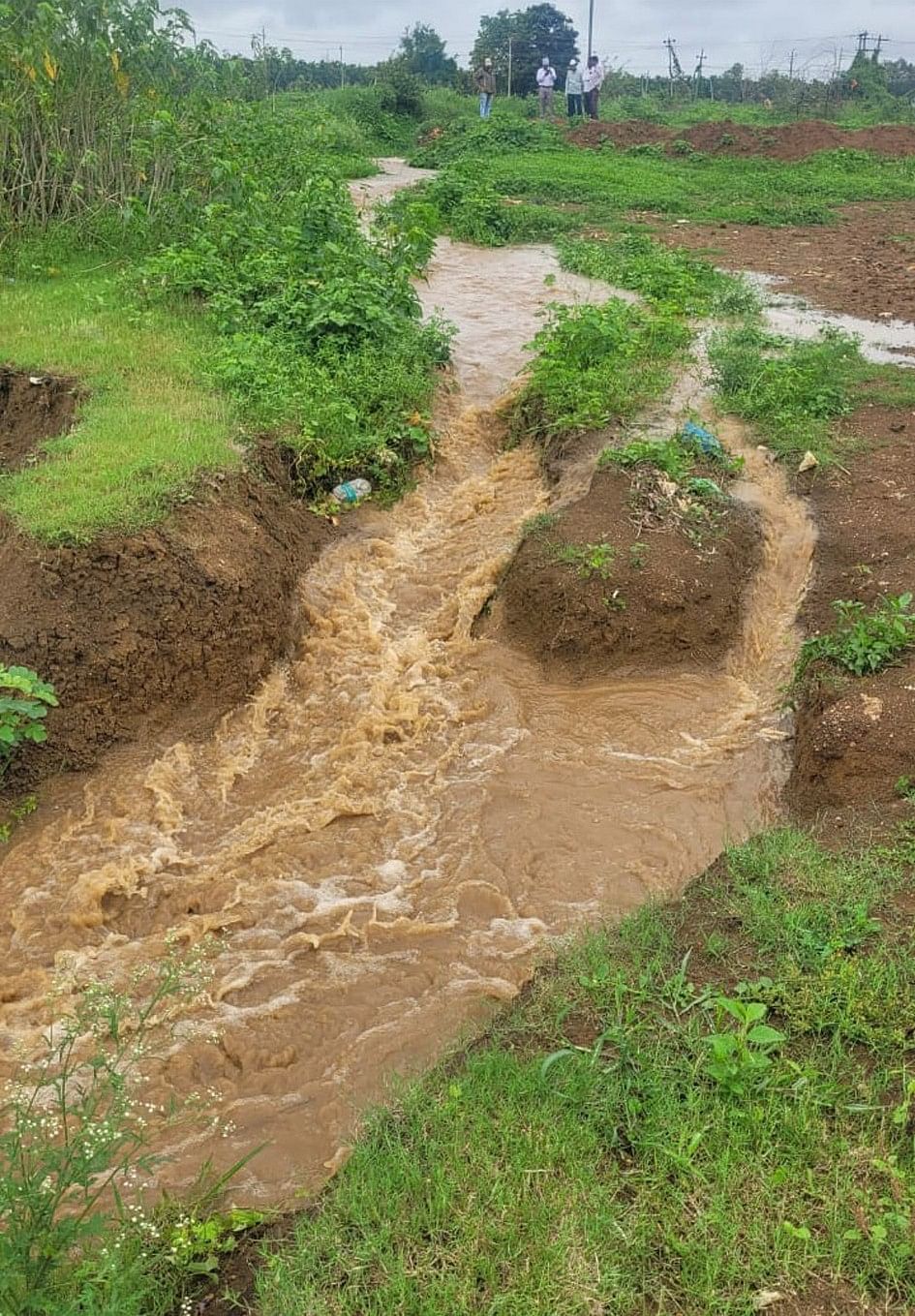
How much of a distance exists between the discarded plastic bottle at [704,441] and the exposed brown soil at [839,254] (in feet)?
15.8

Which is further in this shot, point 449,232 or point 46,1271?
point 449,232

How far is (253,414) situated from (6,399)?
6.84 feet

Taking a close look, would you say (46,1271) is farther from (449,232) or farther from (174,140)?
(449,232)

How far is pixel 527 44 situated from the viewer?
99.7 feet

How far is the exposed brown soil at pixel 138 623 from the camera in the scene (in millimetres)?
5363

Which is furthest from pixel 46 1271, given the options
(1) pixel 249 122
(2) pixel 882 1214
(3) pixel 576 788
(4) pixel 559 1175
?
(1) pixel 249 122

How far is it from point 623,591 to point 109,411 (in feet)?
12.8

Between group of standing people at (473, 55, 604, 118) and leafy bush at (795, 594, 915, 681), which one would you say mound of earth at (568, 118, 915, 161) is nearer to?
group of standing people at (473, 55, 604, 118)

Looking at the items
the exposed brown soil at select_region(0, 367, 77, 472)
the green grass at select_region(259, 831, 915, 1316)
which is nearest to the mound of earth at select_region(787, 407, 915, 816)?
the green grass at select_region(259, 831, 915, 1316)

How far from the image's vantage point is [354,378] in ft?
27.0

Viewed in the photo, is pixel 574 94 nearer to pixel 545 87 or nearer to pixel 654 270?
pixel 545 87

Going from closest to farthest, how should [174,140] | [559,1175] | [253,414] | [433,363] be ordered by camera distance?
[559,1175] < [253,414] < [433,363] < [174,140]

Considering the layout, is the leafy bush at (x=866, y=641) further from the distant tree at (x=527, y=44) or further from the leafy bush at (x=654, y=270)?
the distant tree at (x=527, y=44)

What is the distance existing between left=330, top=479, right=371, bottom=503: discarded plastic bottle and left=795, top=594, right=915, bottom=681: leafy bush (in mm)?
3512
